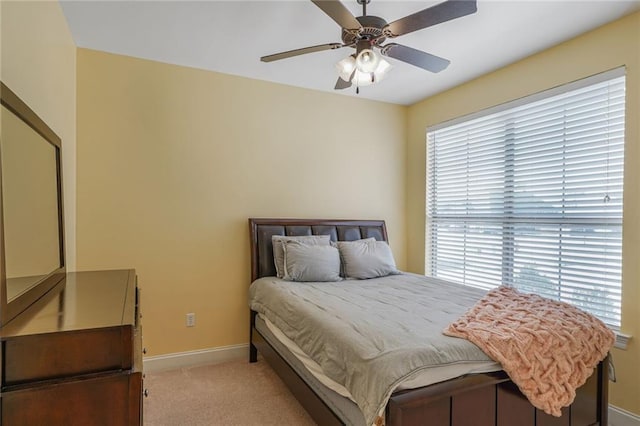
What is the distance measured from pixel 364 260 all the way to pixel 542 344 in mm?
1786

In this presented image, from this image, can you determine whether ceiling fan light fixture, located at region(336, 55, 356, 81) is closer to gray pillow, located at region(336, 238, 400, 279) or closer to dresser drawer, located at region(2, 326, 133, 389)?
gray pillow, located at region(336, 238, 400, 279)

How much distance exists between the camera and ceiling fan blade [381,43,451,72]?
84.7 inches

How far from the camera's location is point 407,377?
144 cm

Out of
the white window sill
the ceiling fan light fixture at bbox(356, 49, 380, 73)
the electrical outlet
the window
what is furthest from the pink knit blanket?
the electrical outlet

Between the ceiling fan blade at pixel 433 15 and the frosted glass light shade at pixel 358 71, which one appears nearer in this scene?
the ceiling fan blade at pixel 433 15

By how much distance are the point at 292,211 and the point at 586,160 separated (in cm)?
248

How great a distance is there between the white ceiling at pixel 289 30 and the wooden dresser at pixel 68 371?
6.67 feet

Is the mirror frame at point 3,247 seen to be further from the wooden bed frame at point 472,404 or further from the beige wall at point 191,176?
the wooden bed frame at point 472,404

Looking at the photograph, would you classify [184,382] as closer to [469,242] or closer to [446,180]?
[469,242]

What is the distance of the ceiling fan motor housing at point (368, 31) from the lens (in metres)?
1.93

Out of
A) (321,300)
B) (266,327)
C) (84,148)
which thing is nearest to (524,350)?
(321,300)

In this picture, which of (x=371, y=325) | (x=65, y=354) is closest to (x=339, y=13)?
(x=371, y=325)

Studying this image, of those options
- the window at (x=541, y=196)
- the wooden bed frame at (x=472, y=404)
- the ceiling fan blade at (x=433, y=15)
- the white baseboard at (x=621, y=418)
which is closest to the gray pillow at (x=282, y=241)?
the wooden bed frame at (x=472, y=404)

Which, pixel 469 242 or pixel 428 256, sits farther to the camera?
pixel 428 256
